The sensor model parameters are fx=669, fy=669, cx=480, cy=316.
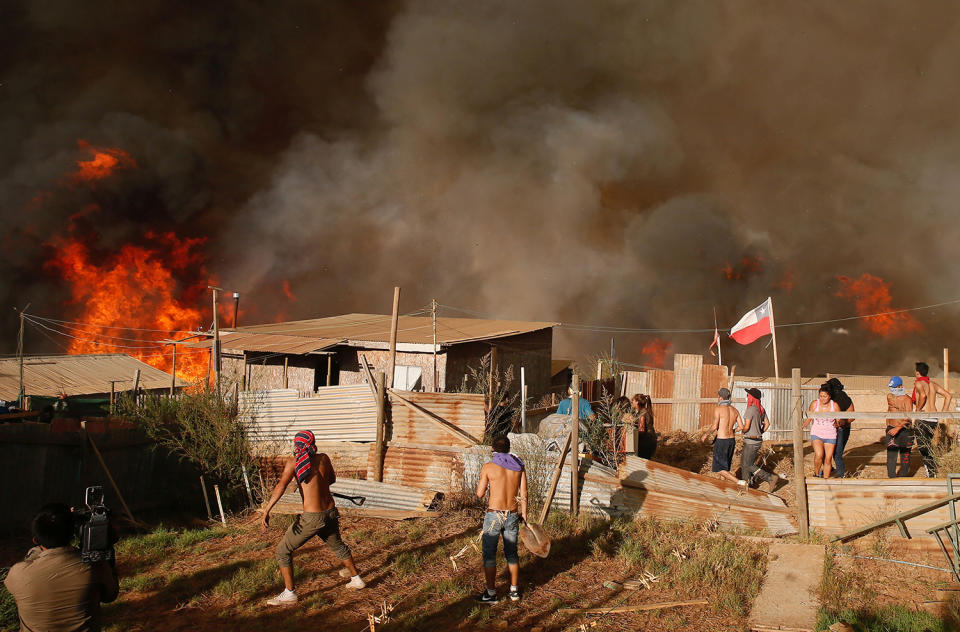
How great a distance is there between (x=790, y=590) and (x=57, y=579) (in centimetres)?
640

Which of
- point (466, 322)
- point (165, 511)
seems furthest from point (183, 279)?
point (165, 511)

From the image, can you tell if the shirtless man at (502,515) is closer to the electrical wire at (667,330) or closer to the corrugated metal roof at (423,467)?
the corrugated metal roof at (423,467)

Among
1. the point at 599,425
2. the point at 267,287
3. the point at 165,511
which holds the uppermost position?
the point at 267,287

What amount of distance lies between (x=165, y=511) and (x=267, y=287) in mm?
30971

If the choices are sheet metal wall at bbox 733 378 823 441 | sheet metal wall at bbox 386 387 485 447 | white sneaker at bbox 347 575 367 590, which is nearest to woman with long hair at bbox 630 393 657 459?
sheet metal wall at bbox 386 387 485 447

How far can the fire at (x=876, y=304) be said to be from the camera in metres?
32.9

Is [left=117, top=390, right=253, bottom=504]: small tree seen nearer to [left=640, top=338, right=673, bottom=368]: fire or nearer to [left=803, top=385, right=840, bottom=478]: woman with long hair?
[left=803, top=385, right=840, bottom=478]: woman with long hair

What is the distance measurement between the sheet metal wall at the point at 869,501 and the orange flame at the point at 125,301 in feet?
117

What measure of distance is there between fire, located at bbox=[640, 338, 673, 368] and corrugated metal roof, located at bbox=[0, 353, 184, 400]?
22.8 metres

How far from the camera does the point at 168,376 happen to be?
102ft

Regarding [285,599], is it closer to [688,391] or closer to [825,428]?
[825,428]

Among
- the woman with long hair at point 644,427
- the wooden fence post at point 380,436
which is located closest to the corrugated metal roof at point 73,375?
the wooden fence post at point 380,436

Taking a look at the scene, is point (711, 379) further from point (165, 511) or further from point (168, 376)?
point (168, 376)

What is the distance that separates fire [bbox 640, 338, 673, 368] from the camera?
35500 mm
